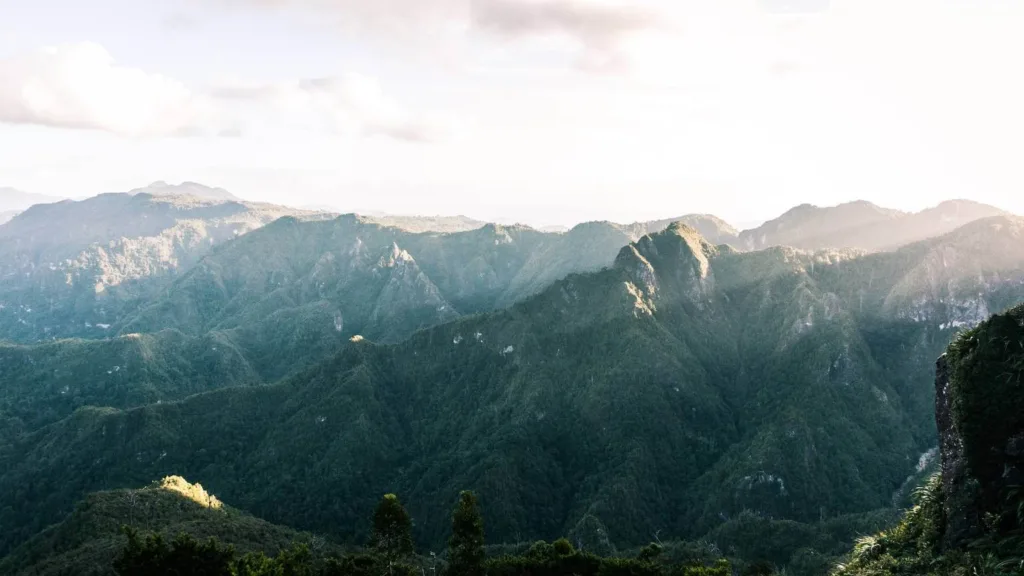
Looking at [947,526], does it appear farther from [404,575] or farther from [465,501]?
[404,575]

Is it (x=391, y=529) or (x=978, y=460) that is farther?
(x=391, y=529)

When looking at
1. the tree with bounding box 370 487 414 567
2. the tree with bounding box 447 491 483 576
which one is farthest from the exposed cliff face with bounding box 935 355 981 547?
the tree with bounding box 370 487 414 567

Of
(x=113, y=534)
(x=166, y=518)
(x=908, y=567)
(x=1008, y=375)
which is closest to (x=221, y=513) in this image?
(x=166, y=518)

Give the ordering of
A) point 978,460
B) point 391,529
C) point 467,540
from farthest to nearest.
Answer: point 467,540, point 391,529, point 978,460

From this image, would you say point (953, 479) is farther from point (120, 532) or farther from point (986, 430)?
point (120, 532)

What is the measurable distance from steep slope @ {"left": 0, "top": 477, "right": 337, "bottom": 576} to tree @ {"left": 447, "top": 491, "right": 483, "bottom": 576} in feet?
224

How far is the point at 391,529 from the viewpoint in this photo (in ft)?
272

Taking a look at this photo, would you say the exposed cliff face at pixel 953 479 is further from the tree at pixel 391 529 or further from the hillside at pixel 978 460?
the tree at pixel 391 529

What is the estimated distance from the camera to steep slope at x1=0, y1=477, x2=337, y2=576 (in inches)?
4995

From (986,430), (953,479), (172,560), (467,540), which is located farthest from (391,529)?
(986,430)

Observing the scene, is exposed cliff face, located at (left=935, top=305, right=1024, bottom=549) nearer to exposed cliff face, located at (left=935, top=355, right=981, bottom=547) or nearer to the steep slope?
exposed cliff face, located at (left=935, top=355, right=981, bottom=547)

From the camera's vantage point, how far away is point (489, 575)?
93125mm

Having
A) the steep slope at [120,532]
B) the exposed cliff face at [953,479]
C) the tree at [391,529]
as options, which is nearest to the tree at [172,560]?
the tree at [391,529]

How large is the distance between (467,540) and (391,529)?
37.1 feet
